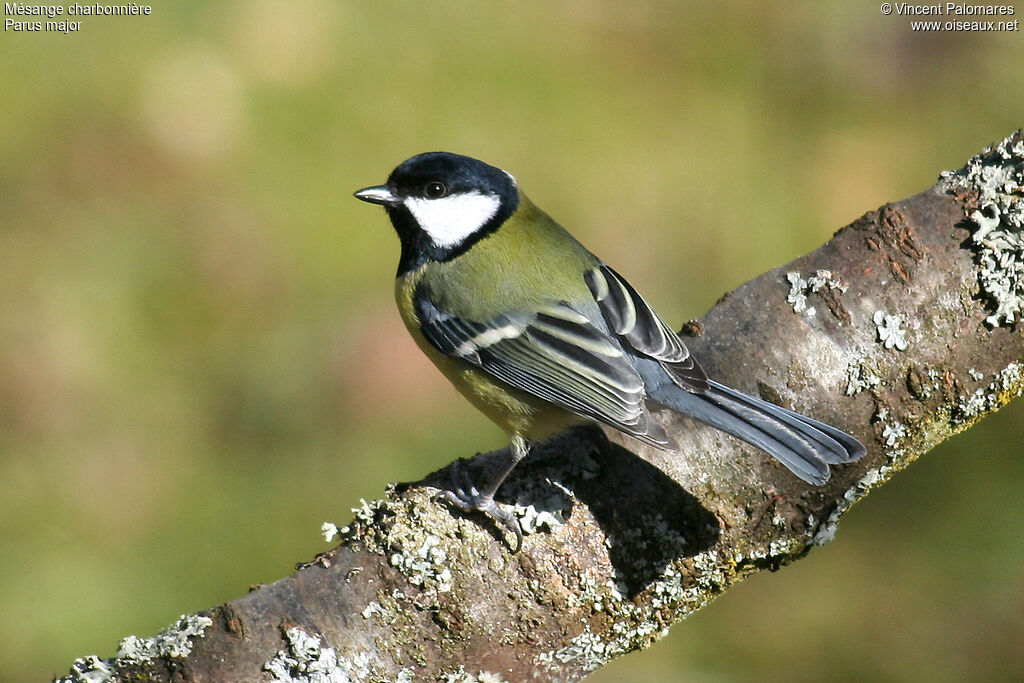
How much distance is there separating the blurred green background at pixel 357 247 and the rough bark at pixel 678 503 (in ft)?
5.02

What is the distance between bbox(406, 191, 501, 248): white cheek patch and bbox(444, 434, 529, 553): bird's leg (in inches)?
32.7

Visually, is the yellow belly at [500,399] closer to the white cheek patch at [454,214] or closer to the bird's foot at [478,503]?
the white cheek patch at [454,214]

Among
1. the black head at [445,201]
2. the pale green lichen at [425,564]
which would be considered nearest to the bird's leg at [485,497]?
the pale green lichen at [425,564]

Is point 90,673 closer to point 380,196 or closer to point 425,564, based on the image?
point 425,564

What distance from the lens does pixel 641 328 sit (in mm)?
2451

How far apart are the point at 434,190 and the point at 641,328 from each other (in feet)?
2.51

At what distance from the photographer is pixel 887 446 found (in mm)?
2123

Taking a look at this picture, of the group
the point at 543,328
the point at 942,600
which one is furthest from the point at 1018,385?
the point at 942,600

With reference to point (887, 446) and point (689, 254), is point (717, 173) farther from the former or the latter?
point (887, 446)

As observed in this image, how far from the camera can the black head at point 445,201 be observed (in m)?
2.79

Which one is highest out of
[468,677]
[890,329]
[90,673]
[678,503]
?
[890,329]

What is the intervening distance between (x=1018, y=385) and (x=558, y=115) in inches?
130

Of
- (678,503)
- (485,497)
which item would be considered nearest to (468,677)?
(485,497)

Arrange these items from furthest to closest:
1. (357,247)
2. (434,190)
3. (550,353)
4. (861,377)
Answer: (357,247)
(434,190)
(550,353)
(861,377)
